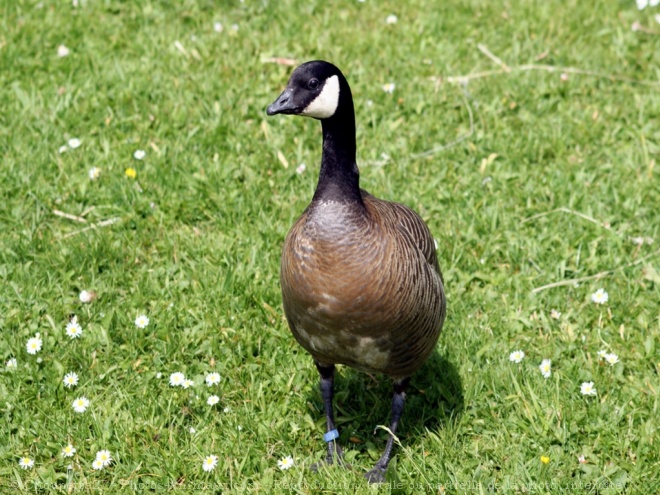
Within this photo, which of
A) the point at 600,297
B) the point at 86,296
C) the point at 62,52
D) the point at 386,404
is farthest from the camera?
the point at 62,52

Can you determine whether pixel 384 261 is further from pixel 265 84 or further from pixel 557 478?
pixel 265 84

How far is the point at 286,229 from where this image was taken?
5684mm

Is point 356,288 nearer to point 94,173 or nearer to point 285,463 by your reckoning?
point 285,463

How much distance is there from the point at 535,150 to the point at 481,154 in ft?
1.36

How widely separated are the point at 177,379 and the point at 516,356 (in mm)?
1903

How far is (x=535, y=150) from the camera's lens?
21.2 ft

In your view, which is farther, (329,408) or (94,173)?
(94,173)

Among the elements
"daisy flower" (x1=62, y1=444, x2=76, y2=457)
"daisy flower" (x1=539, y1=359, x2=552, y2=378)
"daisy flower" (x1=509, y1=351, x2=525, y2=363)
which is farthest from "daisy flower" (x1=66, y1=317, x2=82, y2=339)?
"daisy flower" (x1=539, y1=359, x2=552, y2=378)

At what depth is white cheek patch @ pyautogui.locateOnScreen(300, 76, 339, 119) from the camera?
3.66 m

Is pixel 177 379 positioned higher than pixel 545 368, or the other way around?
Answer: pixel 545 368

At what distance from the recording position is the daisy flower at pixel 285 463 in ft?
14.0

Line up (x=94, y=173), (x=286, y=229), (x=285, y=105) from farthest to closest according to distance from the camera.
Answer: (x=94, y=173) < (x=286, y=229) < (x=285, y=105)

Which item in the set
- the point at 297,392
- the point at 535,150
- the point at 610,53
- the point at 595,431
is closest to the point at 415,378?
the point at 297,392

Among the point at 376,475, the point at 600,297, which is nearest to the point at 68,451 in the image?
the point at 376,475
